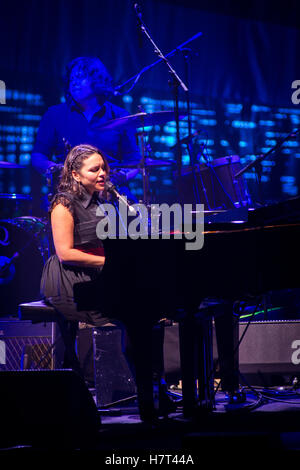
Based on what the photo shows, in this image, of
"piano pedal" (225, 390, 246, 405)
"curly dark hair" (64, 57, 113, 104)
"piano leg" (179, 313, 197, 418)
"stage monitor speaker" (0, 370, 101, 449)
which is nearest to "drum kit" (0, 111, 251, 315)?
→ "curly dark hair" (64, 57, 113, 104)

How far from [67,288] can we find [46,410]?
0.95 m

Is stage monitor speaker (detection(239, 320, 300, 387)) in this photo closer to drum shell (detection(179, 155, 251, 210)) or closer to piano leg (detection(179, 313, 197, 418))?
piano leg (detection(179, 313, 197, 418))

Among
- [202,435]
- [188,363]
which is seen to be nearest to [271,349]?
[188,363]

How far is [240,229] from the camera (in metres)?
2.93

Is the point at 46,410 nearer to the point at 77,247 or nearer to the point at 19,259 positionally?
the point at 77,247

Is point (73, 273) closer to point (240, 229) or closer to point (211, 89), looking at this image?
point (240, 229)

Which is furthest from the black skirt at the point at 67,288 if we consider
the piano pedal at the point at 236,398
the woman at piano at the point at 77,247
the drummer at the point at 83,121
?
the drummer at the point at 83,121

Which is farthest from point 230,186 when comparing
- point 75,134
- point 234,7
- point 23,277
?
point 234,7

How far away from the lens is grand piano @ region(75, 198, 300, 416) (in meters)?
2.78

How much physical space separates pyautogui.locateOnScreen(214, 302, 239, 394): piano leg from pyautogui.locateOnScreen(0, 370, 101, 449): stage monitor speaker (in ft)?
4.40

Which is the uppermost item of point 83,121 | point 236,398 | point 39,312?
point 83,121

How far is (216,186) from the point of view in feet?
17.1

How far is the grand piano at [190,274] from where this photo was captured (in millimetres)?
2783

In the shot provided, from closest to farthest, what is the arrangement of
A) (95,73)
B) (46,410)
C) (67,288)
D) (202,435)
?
1. (202,435)
2. (46,410)
3. (67,288)
4. (95,73)
